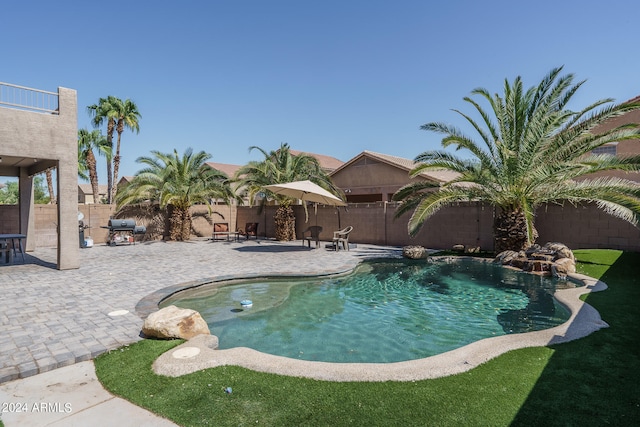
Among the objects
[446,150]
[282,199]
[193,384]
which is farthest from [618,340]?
[282,199]

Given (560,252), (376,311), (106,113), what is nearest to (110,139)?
(106,113)

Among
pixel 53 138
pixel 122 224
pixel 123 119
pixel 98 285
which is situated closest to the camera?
pixel 98 285

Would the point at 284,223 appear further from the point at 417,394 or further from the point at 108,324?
the point at 417,394

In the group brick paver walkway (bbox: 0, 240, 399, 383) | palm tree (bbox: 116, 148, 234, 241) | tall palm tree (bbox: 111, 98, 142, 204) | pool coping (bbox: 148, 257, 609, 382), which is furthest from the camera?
tall palm tree (bbox: 111, 98, 142, 204)

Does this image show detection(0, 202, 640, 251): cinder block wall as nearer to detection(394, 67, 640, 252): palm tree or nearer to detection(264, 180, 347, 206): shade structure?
detection(394, 67, 640, 252): palm tree

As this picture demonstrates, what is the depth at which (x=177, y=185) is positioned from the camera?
20.1m

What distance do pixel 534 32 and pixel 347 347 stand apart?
12.6 metres

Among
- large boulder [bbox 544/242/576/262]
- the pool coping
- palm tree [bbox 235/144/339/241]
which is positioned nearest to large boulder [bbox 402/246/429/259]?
large boulder [bbox 544/242/576/262]

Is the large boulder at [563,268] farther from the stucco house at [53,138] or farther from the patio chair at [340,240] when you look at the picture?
the stucco house at [53,138]

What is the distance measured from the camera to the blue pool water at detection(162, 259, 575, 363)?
584 cm

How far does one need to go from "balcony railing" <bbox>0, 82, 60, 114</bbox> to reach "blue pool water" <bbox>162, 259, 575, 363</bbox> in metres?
7.55

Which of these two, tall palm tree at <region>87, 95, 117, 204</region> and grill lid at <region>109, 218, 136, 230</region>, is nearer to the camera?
grill lid at <region>109, 218, 136, 230</region>

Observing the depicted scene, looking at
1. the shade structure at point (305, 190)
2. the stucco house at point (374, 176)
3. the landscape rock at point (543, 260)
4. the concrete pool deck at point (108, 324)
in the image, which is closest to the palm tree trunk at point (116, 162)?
the stucco house at point (374, 176)

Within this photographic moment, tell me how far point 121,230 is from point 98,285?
10926mm
